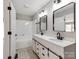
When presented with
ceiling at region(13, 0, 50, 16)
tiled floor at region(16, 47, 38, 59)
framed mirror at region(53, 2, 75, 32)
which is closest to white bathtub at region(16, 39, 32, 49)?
tiled floor at region(16, 47, 38, 59)

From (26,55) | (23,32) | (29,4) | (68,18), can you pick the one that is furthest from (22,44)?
(68,18)

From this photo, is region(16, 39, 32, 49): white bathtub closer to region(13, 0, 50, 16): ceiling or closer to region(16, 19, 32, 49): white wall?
region(16, 19, 32, 49): white wall

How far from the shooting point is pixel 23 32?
4.94 metres

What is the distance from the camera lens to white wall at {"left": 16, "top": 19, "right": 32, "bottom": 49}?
14.9 feet

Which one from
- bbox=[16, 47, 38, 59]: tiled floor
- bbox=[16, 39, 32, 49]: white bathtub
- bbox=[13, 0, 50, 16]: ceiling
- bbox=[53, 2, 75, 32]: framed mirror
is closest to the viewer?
bbox=[53, 2, 75, 32]: framed mirror

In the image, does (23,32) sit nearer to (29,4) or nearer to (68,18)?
(29,4)

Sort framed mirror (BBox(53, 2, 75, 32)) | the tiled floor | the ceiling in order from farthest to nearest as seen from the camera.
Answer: the tiled floor
the ceiling
framed mirror (BBox(53, 2, 75, 32))

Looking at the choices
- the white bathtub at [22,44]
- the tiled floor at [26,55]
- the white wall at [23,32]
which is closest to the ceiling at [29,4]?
the white wall at [23,32]

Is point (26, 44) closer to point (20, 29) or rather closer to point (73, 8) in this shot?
point (20, 29)

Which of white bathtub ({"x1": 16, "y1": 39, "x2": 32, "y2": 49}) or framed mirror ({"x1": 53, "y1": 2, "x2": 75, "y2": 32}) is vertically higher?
framed mirror ({"x1": 53, "y1": 2, "x2": 75, "y2": 32})

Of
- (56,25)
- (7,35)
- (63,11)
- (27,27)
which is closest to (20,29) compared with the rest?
(27,27)

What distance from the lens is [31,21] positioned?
17.1ft

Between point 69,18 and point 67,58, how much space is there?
3.23ft

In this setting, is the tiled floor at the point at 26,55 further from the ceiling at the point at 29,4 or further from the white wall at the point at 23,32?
the ceiling at the point at 29,4
